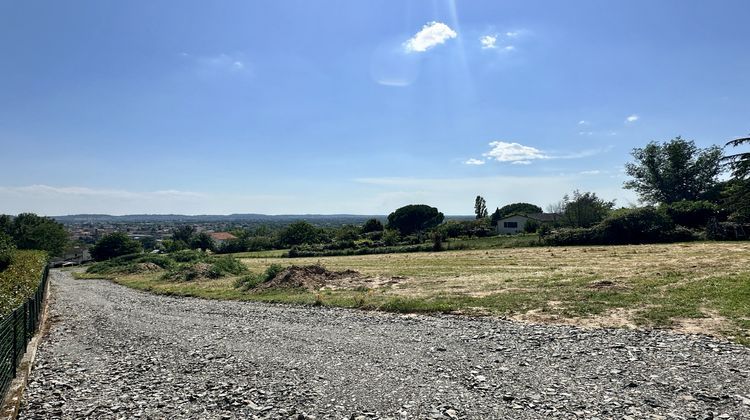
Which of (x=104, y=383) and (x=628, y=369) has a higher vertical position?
(x=628, y=369)

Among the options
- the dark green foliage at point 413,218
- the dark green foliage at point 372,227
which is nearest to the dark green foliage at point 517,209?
the dark green foliage at point 413,218

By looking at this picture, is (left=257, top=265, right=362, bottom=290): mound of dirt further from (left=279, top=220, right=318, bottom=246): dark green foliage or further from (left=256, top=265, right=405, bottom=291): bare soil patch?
(left=279, top=220, right=318, bottom=246): dark green foliage

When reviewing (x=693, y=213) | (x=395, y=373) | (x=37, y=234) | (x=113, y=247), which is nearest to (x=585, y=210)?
(x=693, y=213)

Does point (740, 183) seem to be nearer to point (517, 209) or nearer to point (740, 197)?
point (740, 197)

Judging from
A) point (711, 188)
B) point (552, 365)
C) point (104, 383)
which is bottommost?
point (104, 383)

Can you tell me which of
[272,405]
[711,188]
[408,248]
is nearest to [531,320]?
[272,405]

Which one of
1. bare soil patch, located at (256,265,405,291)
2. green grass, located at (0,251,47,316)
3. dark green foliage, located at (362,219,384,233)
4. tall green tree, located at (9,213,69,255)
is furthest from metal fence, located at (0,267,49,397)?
tall green tree, located at (9,213,69,255)

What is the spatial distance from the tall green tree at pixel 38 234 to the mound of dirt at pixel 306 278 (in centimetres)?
9258

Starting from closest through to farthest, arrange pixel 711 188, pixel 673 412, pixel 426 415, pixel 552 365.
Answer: pixel 673 412 → pixel 426 415 → pixel 552 365 → pixel 711 188

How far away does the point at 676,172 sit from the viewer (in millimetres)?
80000

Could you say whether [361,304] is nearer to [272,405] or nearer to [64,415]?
[272,405]

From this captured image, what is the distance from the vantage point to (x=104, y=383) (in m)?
10.2

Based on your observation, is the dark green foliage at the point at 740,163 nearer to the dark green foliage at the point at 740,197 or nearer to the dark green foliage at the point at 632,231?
the dark green foliage at the point at 740,197

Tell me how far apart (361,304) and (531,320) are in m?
7.88
